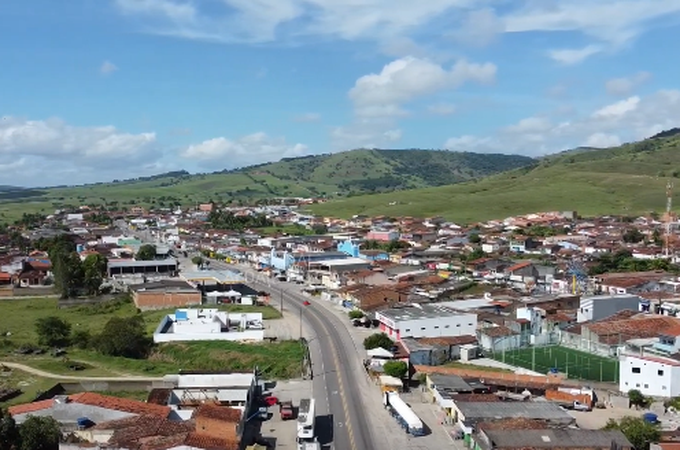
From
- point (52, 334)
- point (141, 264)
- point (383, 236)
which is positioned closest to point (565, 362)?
point (52, 334)

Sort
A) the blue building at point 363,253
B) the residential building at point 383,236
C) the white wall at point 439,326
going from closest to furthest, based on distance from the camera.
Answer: the white wall at point 439,326, the blue building at point 363,253, the residential building at point 383,236

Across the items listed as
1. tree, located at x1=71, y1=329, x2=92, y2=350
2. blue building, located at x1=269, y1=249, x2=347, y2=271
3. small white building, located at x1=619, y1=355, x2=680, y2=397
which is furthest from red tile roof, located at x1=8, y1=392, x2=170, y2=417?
blue building, located at x1=269, y1=249, x2=347, y2=271

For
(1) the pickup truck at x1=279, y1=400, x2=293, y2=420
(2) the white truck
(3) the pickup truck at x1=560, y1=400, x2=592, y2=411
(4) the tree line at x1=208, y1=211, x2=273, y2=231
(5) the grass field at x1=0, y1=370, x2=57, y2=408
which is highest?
(4) the tree line at x1=208, y1=211, x2=273, y2=231

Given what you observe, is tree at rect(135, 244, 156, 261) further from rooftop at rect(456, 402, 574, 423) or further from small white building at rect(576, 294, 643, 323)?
rooftop at rect(456, 402, 574, 423)

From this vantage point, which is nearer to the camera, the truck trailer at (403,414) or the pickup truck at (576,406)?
the truck trailer at (403,414)

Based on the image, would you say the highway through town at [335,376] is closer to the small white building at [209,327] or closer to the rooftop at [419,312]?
the rooftop at [419,312]

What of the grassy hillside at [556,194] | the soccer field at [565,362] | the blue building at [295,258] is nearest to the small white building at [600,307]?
the soccer field at [565,362]
